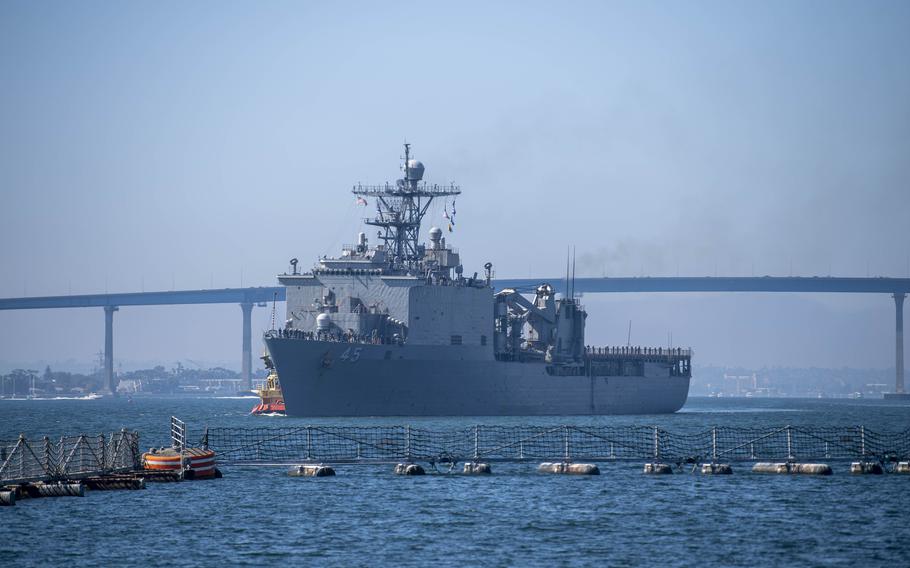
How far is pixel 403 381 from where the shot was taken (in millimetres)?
67625

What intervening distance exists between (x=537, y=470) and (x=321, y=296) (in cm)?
2813

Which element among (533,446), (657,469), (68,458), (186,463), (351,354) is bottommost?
(533,446)

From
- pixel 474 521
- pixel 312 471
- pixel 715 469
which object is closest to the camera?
pixel 474 521

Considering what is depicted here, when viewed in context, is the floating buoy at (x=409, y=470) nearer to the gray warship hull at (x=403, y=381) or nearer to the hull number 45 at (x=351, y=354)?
the gray warship hull at (x=403, y=381)

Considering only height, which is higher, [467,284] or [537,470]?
[467,284]

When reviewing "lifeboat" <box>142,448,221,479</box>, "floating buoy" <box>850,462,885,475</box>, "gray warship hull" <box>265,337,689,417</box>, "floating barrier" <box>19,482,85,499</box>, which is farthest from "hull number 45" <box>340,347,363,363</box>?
"floating barrier" <box>19,482,85,499</box>

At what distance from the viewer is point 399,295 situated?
226ft

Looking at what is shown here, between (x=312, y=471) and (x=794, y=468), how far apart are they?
48.7 ft

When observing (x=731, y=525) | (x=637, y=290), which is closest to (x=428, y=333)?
(x=731, y=525)

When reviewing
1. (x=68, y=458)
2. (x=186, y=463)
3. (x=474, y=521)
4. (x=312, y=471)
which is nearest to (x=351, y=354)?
(x=312, y=471)

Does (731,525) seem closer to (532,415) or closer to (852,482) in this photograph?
(852,482)

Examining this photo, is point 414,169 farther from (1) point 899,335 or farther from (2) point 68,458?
(1) point 899,335

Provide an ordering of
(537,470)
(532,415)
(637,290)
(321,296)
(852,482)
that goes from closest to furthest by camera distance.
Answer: (852,482) → (537,470) → (321,296) → (532,415) → (637,290)

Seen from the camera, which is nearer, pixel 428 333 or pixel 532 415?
pixel 428 333
